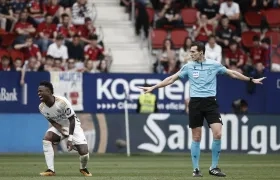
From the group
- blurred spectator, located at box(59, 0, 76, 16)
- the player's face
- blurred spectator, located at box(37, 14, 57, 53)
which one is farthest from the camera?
blurred spectator, located at box(59, 0, 76, 16)

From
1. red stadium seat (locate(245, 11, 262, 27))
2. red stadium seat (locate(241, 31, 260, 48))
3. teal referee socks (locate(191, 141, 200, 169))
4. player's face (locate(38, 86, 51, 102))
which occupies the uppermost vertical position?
red stadium seat (locate(245, 11, 262, 27))

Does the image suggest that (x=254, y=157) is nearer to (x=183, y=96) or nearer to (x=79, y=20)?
(x=183, y=96)

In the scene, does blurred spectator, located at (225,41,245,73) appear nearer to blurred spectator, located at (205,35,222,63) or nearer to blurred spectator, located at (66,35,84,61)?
blurred spectator, located at (205,35,222,63)

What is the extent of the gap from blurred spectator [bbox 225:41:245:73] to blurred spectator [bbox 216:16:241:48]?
322 mm

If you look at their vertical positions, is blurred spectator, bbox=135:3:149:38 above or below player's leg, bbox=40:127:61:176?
above

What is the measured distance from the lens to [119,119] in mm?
28297

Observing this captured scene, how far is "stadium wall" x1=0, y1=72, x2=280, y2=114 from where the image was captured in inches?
1164

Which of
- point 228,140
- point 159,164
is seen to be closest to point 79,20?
point 228,140

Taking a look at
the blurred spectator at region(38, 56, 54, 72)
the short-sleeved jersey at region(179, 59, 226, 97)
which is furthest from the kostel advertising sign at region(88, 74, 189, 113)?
the short-sleeved jersey at region(179, 59, 226, 97)

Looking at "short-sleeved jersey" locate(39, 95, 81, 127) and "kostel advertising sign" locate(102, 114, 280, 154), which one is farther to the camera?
"kostel advertising sign" locate(102, 114, 280, 154)

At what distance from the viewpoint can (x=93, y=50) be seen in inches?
1218

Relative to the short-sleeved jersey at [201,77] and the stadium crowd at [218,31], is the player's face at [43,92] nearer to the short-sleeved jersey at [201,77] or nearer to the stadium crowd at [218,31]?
the short-sleeved jersey at [201,77]

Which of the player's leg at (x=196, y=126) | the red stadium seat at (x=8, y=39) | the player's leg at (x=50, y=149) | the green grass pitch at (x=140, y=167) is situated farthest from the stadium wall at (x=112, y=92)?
the player's leg at (x=196, y=126)

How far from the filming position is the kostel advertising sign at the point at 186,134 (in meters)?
28.3
